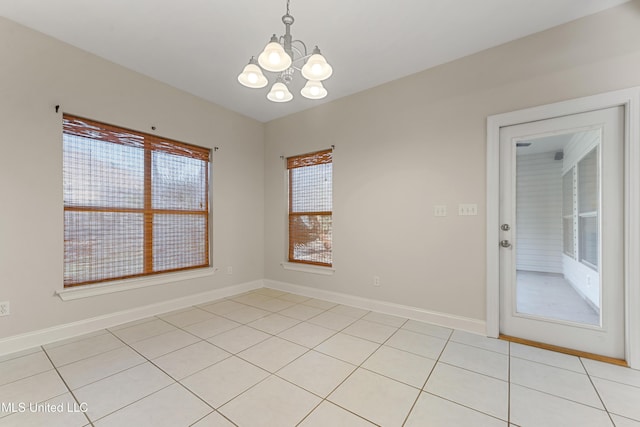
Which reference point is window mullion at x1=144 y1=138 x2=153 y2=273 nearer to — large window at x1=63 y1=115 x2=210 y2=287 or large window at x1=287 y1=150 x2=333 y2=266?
large window at x1=63 y1=115 x2=210 y2=287

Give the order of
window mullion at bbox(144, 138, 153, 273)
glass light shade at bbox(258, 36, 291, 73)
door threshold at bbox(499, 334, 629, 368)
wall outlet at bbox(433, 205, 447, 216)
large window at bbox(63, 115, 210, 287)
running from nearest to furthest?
glass light shade at bbox(258, 36, 291, 73) < door threshold at bbox(499, 334, 629, 368) < large window at bbox(63, 115, 210, 287) < wall outlet at bbox(433, 205, 447, 216) < window mullion at bbox(144, 138, 153, 273)

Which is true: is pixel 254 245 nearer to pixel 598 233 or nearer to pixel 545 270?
pixel 545 270

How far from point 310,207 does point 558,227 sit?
288 centimetres

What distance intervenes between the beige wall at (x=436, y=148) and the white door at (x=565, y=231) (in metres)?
0.23

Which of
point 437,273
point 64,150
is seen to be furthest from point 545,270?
point 64,150

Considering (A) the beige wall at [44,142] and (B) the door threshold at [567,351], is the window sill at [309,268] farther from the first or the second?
(B) the door threshold at [567,351]

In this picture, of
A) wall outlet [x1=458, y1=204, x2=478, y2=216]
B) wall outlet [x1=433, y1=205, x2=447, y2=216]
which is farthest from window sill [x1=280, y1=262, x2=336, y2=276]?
wall outlet [x1=458, y1=204, x2=478, y2=216]

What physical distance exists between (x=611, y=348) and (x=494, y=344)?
824mm

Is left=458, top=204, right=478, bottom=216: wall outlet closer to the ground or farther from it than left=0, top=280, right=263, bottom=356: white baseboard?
farther from it

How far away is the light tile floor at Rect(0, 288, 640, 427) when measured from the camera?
1.53 meters

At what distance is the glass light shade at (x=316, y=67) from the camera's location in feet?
5.84

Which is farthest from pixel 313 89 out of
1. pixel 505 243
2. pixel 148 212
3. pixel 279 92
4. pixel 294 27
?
pixel 148 212

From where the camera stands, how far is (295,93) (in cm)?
361

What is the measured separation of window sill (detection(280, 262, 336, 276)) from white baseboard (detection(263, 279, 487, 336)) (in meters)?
0.25
